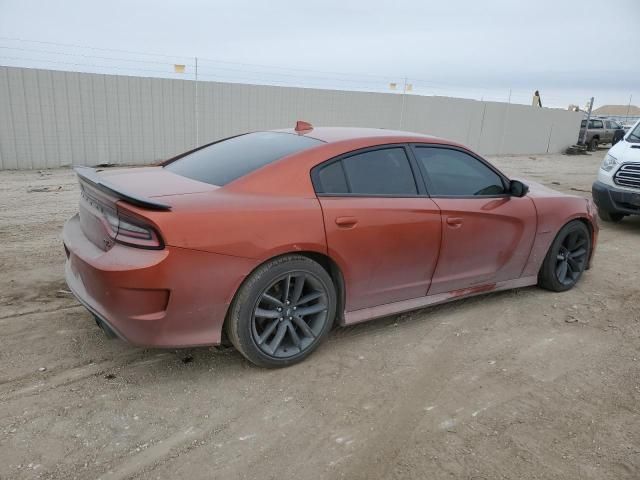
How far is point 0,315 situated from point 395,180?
3076 mm

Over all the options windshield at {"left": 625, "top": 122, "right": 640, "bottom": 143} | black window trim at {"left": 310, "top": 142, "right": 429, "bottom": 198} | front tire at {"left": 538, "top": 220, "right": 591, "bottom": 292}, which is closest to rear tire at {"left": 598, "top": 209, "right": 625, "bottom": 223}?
windshield at {"left": 625, "top": 122, "right": 640, "bottom": 143}

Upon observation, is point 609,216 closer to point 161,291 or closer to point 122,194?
point 161,291

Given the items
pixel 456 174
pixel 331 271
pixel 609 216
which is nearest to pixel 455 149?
pixel 456 174

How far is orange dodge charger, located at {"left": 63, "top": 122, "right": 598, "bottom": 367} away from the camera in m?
2.80

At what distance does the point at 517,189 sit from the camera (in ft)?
14.1

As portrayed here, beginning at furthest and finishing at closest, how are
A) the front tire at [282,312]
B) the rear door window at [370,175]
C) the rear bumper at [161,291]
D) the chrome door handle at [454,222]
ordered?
the chrome door handle at [454,222], the rear door window at [370,175], the front tire at [282,312], the rear bumper at [161,291]

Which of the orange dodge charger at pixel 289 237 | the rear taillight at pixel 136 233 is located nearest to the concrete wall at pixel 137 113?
the orange dodge charger at pixel 289 237

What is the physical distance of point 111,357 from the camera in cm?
334

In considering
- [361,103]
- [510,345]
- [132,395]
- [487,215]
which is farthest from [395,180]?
[361,103]

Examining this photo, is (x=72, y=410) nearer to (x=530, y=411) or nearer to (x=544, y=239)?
(x=530, y=411)

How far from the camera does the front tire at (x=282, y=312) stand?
3.04 m

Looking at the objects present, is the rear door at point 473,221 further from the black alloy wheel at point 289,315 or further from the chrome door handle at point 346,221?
the black alloy wheel at point 289,315

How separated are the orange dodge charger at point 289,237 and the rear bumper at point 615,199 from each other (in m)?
3.67

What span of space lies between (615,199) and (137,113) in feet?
34.9
